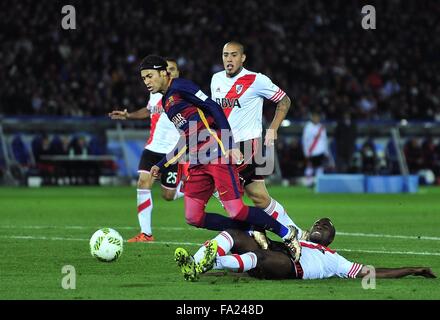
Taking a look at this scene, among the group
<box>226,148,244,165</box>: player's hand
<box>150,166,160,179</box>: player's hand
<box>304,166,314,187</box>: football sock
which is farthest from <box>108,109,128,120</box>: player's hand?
<box>304,166,314,187</box>: football sock

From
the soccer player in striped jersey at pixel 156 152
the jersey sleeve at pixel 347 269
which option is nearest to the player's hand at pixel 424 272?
the jersey sleeve at pixel 347 269

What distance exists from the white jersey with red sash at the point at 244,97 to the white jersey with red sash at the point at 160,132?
2.27 metres

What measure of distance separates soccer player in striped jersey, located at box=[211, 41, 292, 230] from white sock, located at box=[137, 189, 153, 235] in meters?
2.07

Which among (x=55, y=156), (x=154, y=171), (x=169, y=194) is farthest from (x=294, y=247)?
(x=55, y=156)

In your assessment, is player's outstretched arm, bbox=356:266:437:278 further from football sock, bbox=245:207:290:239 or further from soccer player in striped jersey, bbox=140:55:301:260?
soccer player in striped jersey, bbox=140:55:301:260

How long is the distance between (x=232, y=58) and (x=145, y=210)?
9.12 feet

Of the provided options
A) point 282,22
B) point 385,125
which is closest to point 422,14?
point 282,22

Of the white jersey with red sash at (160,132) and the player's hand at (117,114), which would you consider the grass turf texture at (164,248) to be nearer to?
the white jersey with red sash at (160,132)

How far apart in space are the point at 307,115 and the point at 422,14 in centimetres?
900

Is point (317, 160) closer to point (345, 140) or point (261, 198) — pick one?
point (345, 140)

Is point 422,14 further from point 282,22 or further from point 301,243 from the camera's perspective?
point 301,243

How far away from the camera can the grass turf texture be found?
29.0 ft

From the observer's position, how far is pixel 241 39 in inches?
1490

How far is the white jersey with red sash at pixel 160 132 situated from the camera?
15086 mm
